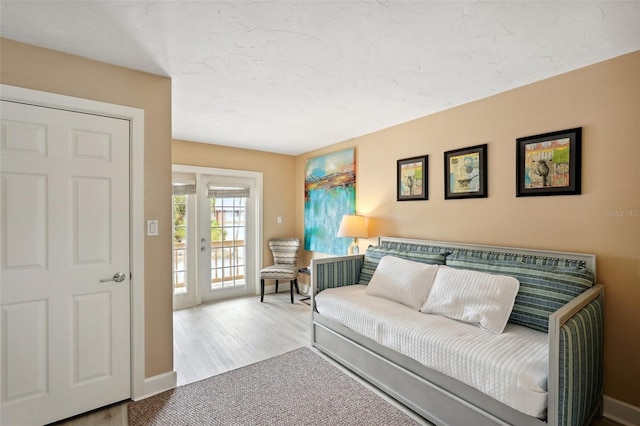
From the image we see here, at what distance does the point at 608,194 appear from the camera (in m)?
2.02

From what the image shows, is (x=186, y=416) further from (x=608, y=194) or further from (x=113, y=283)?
(x=608, y=194)

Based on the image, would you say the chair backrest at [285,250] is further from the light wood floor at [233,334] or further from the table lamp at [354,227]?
the table lamp at [354,227]

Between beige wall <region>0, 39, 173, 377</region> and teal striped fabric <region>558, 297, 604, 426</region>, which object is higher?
beige wall <region>0, 39, 173, 377</region>

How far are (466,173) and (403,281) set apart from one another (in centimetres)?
116

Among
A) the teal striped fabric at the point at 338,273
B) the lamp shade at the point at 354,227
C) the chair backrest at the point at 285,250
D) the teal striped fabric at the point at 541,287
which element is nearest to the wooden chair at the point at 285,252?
the chair backrest at the point at 285,250

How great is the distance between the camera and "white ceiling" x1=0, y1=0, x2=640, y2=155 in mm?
1539

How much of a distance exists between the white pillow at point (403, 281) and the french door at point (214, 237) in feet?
8.43

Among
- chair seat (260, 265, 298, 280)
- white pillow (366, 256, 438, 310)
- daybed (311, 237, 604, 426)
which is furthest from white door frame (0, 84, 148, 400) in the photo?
chair seat (260, 265, 298, 280)

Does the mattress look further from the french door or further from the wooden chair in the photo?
the french door

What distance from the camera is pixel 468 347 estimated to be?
1.77 m

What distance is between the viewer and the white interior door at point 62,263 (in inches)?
71.0

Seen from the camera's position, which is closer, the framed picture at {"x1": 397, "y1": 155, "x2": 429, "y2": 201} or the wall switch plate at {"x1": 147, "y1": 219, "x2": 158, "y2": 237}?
the wall switch plate at {"x1": 147, "y1": 219, "x2": 158, "y2": 237}

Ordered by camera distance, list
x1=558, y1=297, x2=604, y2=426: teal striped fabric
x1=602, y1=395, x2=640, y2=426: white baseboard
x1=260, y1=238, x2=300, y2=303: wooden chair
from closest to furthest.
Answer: x1=558, y1=297, x2=604, y2=426: teal striped fabric, x1=602, y1=395, x2=640, y2=426: white baseboard, x1=260, y1=238, x2=300, y2=303: wooden chair

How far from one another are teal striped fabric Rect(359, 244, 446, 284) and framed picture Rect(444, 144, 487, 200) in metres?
0.61
